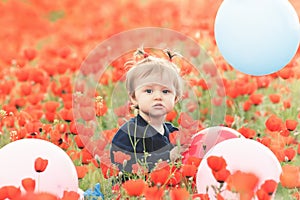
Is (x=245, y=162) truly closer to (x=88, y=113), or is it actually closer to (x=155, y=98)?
(x=155, y=98)

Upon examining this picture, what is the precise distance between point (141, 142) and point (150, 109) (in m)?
0.13

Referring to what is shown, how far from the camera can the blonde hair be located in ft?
9.09

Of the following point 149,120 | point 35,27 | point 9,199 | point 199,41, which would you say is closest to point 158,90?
point 149,120

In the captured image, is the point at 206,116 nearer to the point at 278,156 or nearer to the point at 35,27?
the point at 278,156

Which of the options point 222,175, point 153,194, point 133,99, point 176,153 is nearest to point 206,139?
A: point 176,153

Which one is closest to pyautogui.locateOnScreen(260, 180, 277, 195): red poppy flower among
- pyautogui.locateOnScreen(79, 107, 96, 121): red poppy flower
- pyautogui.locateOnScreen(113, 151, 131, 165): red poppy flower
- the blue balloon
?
pyautogui.locateOnScreen(113, 151, 131, 165): red poppy flower

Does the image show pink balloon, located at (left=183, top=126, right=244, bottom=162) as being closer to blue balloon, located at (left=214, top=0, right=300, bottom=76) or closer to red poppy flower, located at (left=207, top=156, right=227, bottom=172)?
blue balloon, located at (left=214, top=0, right=300, bottom=76)

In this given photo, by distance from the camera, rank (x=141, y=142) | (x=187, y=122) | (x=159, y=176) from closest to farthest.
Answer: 1. (x=159, y=176)
2. (x=141, y=142)
3. (x=187, y=122)

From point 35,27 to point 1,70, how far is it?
7.37 ft

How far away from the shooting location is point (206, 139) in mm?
2893

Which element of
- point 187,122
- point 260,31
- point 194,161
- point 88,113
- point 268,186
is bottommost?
point 268,186

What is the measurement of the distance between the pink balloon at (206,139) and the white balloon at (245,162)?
1.05 feet

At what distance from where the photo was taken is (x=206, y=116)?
12.1ft

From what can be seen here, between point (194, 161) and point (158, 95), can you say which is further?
point (158, 95)
